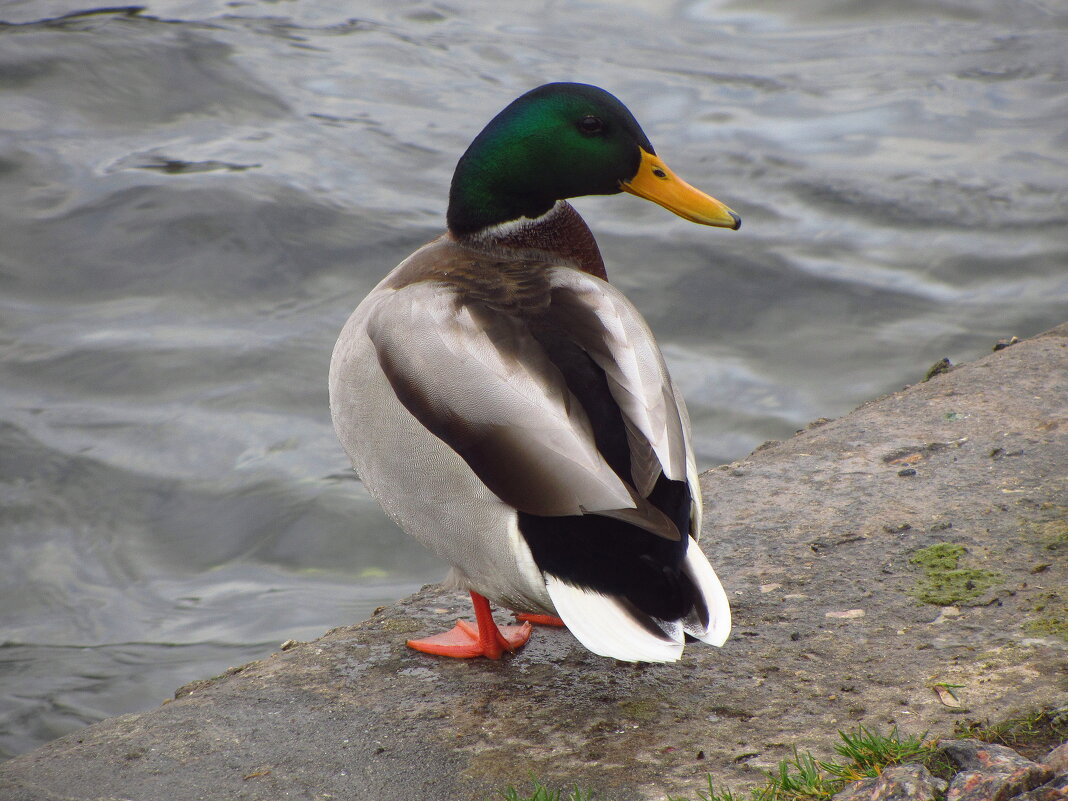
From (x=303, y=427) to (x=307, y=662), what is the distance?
2.90 meters

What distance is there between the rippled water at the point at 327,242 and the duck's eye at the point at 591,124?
217 cm

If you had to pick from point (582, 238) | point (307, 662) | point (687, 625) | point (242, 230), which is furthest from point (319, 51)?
point (687, 625)

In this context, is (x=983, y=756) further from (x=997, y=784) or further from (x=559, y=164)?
(x=559, y=164)

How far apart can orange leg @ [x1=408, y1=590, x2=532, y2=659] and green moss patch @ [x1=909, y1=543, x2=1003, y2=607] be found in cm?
95

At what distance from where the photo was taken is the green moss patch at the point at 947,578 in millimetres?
2844

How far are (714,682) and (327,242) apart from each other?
5116mm

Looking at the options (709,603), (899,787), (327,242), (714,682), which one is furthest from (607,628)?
(327,242)

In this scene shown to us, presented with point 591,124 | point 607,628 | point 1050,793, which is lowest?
point 607,628

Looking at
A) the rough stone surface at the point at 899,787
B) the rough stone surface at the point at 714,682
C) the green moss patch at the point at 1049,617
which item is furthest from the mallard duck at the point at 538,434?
the green moss patch at the point at 1049,617

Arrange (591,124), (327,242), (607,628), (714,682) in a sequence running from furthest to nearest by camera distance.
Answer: (327,242) < (591,124) < (714,682) < (607,628)

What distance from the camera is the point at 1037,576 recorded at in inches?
112

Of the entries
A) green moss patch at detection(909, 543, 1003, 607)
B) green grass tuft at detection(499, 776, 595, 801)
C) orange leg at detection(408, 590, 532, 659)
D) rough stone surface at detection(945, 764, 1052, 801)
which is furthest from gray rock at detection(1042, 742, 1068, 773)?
orange leg at detection(408, 590, 532, 659)

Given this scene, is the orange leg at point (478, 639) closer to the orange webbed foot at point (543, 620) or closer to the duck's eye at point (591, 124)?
the orange webbed foot at point (543, 620)

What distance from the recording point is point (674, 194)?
334cm
